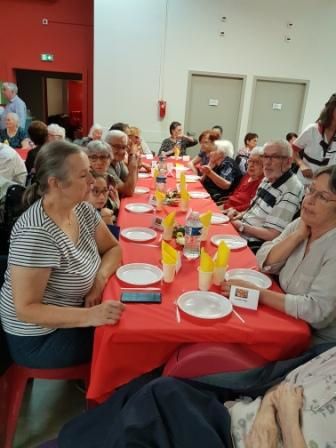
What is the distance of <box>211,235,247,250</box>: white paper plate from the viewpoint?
2.04 metres

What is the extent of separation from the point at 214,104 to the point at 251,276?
5.64 m

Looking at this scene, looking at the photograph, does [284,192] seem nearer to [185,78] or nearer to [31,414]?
[31,414]

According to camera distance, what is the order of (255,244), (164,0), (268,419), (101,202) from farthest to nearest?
1. (164,0)
2. (255,244)
3. (101,202)
4. (268,419)

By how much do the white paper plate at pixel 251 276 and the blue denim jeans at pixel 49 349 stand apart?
0.71 metres

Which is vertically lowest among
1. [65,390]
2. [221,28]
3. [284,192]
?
[65,390]

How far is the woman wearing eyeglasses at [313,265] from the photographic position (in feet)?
4.49

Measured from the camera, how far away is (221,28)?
6.30m

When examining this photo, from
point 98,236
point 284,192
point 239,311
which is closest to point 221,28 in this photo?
point 284,192

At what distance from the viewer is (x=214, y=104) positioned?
676cm

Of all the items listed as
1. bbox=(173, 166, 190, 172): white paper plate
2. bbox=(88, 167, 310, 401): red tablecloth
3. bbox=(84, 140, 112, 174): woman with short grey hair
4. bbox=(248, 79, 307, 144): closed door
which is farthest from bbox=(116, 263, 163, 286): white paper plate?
bbox=(248, 79, 307, 144): closed door

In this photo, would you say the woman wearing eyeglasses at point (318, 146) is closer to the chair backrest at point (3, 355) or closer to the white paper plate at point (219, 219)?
the white paper plate at point (219, 219)

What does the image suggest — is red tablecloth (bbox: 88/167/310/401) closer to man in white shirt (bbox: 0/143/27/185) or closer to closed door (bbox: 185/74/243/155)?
man in white shirt (bbox: 0/143/27/185)

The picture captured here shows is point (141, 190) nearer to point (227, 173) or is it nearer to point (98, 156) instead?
point (98, 156)

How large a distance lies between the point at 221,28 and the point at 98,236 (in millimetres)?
5788
